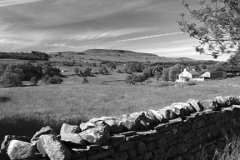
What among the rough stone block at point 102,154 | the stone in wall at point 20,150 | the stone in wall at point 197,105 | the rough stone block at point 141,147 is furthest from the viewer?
the stone in wall at point 197,105

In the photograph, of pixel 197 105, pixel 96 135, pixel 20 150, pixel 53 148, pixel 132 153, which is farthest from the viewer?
pixel 197 105

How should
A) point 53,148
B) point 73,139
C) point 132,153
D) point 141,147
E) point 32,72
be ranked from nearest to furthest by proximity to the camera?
point 53,148, point 73,139, point 132,153, point 141,147, point 32,72

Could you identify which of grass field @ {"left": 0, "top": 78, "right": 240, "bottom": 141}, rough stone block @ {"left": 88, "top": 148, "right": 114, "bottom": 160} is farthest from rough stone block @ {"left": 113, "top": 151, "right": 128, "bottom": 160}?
grass field @ {"left": 0, "top": 78, "right": 240, "bottom": 141}

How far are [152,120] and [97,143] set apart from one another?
65.1 inches

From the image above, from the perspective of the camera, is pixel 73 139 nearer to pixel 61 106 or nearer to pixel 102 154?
pixel 102 154

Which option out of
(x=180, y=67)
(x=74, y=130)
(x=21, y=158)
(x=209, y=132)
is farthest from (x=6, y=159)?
(x=180, y=67)

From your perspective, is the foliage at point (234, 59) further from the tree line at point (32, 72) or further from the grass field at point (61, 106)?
the tree line at point (32, 72)

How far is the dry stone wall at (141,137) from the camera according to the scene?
2949 millimetres

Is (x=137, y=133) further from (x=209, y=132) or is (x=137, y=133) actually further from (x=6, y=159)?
(x=209, y=132)

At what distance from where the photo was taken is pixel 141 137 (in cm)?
417

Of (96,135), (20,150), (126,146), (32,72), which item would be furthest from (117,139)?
(32,72)

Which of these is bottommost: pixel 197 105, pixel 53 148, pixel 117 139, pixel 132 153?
pixel 132 153

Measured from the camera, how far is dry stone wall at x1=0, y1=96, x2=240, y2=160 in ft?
9.68

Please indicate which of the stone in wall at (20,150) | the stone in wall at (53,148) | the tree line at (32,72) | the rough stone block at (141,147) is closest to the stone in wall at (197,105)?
the rough stone block at (141,147)
